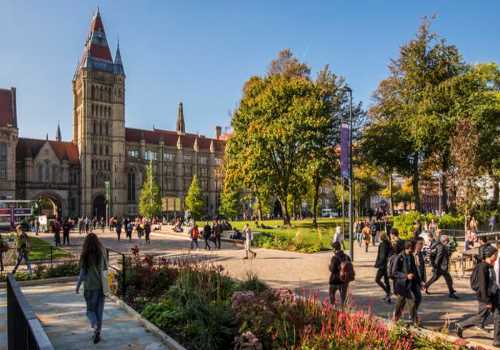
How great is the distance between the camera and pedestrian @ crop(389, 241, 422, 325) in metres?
8.54

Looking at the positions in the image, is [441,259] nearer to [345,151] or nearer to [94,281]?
[345,151]

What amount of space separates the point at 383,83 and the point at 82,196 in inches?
2308

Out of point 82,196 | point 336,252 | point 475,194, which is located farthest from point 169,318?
point 82,196

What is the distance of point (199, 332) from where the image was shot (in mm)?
6949

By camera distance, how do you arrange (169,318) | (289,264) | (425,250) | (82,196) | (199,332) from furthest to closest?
(82,196) < (289,264) < (425,250) < (169,318) < (199,332)

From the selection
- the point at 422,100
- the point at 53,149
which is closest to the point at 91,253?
the point at 422,100

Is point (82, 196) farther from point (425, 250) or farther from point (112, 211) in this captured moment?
point (425, 250)

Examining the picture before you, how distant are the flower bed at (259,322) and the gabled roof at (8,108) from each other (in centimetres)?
7436

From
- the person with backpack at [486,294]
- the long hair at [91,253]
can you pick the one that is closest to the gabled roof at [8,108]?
the long hair at [91,253]

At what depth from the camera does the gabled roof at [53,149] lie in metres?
76.6

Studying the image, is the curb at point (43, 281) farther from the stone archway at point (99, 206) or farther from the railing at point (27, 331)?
the stone archway at point (99, 206)

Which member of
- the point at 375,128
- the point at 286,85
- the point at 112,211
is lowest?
the point at 112,211

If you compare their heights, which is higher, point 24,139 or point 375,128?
point 24,139

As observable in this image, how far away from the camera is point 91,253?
7.80 meters
